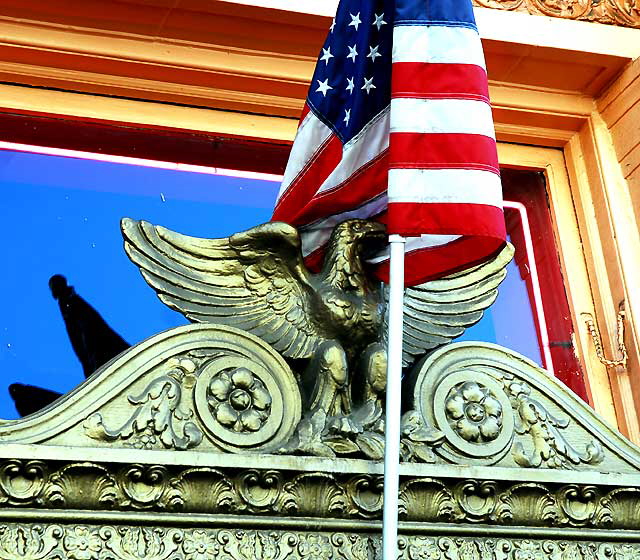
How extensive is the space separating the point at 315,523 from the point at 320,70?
172 cm

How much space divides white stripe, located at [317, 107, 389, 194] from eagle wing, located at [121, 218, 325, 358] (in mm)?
378

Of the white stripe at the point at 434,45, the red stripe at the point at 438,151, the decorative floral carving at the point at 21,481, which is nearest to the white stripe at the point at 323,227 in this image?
the red stripe at the point at 438,151

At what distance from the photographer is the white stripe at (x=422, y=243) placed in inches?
172

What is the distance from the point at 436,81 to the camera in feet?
14.1

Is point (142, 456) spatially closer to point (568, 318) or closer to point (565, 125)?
point (568, 318)

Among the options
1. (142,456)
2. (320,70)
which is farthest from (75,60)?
(142,456)

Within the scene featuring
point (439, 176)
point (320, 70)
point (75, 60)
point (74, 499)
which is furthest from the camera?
point (75, 60)

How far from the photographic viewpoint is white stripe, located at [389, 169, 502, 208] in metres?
4.12

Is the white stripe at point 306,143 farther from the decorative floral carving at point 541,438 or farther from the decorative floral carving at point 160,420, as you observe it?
the decorative floral carving at point 541,438

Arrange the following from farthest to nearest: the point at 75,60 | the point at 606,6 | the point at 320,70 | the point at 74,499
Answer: the point at 606,6 → the point at 75,60 → the point at 320,70 → the point at 74,499

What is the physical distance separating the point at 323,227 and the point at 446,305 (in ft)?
1.80

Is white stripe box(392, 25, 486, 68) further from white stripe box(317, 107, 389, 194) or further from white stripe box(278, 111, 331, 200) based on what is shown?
white stripe box(278, 111, 331, 200)

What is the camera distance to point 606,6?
19.4 feet

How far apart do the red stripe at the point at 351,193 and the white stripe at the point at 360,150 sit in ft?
0.07
